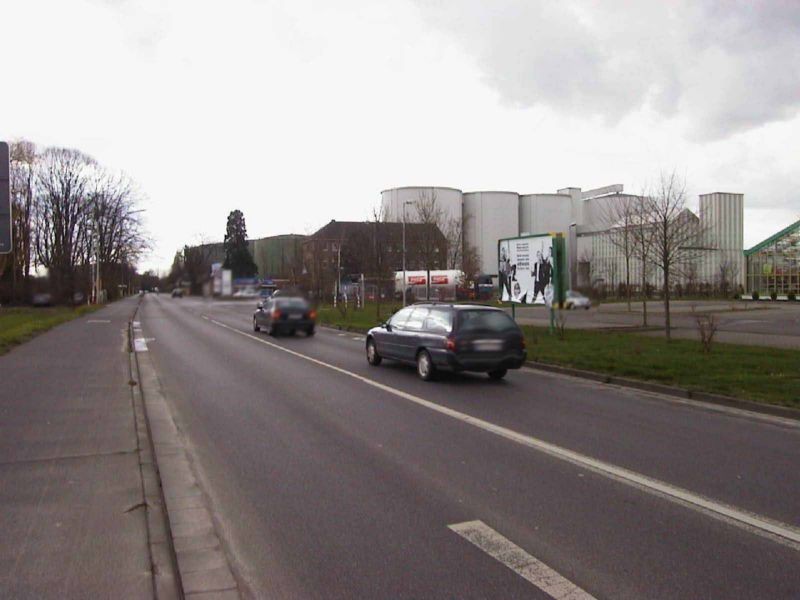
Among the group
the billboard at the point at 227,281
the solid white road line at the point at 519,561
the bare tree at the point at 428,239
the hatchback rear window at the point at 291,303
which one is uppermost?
the bare tree at the point at 428,239

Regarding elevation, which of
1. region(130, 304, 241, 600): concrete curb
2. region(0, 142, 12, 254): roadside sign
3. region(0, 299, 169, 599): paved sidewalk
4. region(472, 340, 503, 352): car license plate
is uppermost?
region(0, 142, 12, 254): roadside sign

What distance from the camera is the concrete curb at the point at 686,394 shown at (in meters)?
9.81

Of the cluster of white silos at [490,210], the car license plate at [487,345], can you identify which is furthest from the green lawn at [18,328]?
the cluster of white silos at [490,210]

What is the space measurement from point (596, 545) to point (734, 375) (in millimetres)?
9374

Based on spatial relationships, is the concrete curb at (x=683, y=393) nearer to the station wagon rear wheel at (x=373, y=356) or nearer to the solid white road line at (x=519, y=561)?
the station wagon rear wheel at (x=373, y=356)

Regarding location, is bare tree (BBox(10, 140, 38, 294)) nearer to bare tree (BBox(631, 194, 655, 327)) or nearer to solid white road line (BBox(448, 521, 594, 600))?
solid white road line (BBox(448, 521, 594, 600))

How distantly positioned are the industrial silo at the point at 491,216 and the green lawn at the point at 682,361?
45008 millimetres

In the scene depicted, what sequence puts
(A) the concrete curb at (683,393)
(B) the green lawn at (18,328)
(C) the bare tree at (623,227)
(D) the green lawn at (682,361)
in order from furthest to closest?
(C) the bare tree at (623,227)
(B) the green lawn at (18,328)
(D) the green lawn at (682,361)
(A) the concrete curb at (683,393)

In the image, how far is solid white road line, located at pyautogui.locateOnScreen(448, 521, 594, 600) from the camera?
153 inches

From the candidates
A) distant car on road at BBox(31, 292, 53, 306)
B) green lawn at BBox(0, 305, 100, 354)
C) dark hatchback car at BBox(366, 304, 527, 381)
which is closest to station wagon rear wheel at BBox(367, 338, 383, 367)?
dark hatchback car at BBox(366, 304, 527, 381)

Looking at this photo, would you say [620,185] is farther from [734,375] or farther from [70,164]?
[70,164]

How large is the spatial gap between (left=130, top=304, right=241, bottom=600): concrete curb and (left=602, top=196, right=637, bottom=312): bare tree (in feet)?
50.7

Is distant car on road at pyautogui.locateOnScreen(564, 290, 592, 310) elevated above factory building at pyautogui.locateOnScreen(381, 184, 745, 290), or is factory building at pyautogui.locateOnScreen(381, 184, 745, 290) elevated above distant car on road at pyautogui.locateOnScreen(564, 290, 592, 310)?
factory building at pyautogui.locateOnScreen(381, 184, 745, 290)

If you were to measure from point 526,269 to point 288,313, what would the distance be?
16.2 meters
